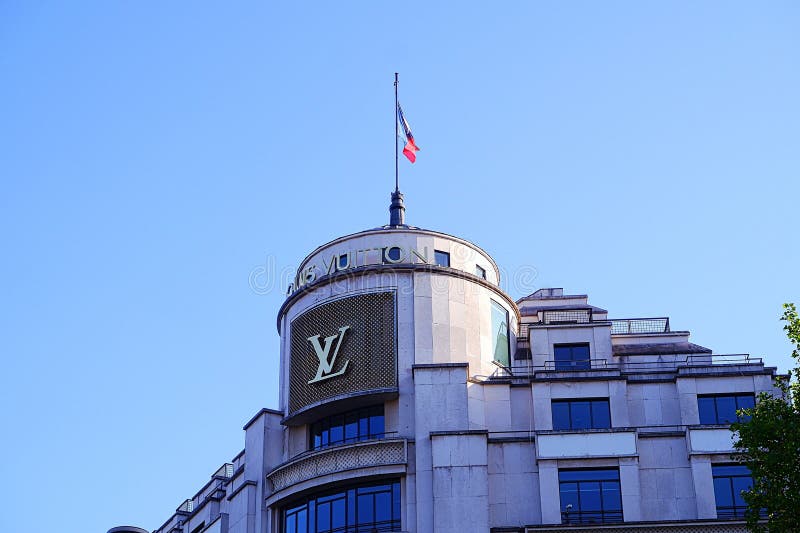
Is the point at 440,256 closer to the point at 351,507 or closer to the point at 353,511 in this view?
the point at 351,507

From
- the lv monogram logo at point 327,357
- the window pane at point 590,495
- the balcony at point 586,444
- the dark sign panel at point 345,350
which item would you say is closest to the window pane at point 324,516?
the dark sign panel at point 345,350

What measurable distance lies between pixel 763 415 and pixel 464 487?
15208 mm

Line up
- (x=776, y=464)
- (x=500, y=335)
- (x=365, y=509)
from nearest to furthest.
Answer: (x=776, y=464), (x=365, y=509), (x=500, y=335)

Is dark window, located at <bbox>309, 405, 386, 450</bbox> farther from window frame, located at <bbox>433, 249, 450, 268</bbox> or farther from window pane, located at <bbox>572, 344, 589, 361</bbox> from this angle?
window pane, located at <bbox>572, 344, 589, 361</bbox>

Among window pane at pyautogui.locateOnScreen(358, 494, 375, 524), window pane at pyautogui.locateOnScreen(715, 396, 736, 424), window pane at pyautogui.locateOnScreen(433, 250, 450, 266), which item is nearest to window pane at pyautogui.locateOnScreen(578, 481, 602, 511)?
window pane at pyautogui.locateOnScreen(715, 396, 736, 424)

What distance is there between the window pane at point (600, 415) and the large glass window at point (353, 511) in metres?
9.44

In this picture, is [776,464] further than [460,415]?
No

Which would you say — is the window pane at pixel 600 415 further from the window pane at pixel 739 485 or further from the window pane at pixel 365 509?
the window pane at pixel 365 509

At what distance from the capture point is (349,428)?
60.2 meters

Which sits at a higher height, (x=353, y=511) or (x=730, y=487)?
(x=730, y=487)

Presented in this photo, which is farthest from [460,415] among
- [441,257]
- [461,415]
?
[441,257]

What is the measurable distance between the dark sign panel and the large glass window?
15.1ft

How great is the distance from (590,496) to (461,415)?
22.2 feet

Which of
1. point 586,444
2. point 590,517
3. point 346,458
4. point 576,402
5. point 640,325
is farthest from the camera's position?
point 640,325
